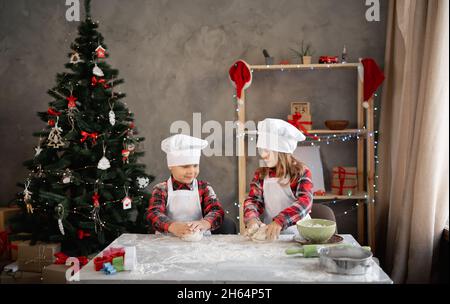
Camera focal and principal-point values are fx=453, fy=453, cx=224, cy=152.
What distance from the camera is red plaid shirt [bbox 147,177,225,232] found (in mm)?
2500

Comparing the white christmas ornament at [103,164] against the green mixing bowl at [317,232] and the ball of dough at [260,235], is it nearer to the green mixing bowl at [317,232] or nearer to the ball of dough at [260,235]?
the ball of dough at [260,235]

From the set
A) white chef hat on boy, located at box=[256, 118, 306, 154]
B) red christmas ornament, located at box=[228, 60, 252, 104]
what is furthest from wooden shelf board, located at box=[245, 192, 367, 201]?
white chef hat on boy, located at box=[256, 118, 306, 154]

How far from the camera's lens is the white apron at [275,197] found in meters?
2.66

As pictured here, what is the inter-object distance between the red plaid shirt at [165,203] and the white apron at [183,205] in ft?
0.08

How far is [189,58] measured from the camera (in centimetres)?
437

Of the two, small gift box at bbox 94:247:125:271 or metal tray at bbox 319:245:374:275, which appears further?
small gift box at bbox 94:247:125:271

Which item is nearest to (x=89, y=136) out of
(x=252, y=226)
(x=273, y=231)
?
(x=252, y=226)

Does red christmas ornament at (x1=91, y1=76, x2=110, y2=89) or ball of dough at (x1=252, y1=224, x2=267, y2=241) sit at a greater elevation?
red christmas ornament at (x1=91, y1=76, x2=110, y2=89)

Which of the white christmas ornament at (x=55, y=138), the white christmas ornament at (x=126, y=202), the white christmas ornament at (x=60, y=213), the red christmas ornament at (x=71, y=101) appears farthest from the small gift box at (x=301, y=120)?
the white christmas ornament at (x=60, y=213)

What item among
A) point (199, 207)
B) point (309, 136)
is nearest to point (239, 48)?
point (309, 136)

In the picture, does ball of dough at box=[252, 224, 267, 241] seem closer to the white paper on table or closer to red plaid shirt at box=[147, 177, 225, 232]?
red plaid shirt at box=[147, 177, 225, 232]

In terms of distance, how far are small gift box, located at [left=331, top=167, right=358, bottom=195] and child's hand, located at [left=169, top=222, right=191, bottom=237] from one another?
212 cm

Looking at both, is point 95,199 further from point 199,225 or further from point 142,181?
point 199,225

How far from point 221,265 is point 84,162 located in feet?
→ 6.32
